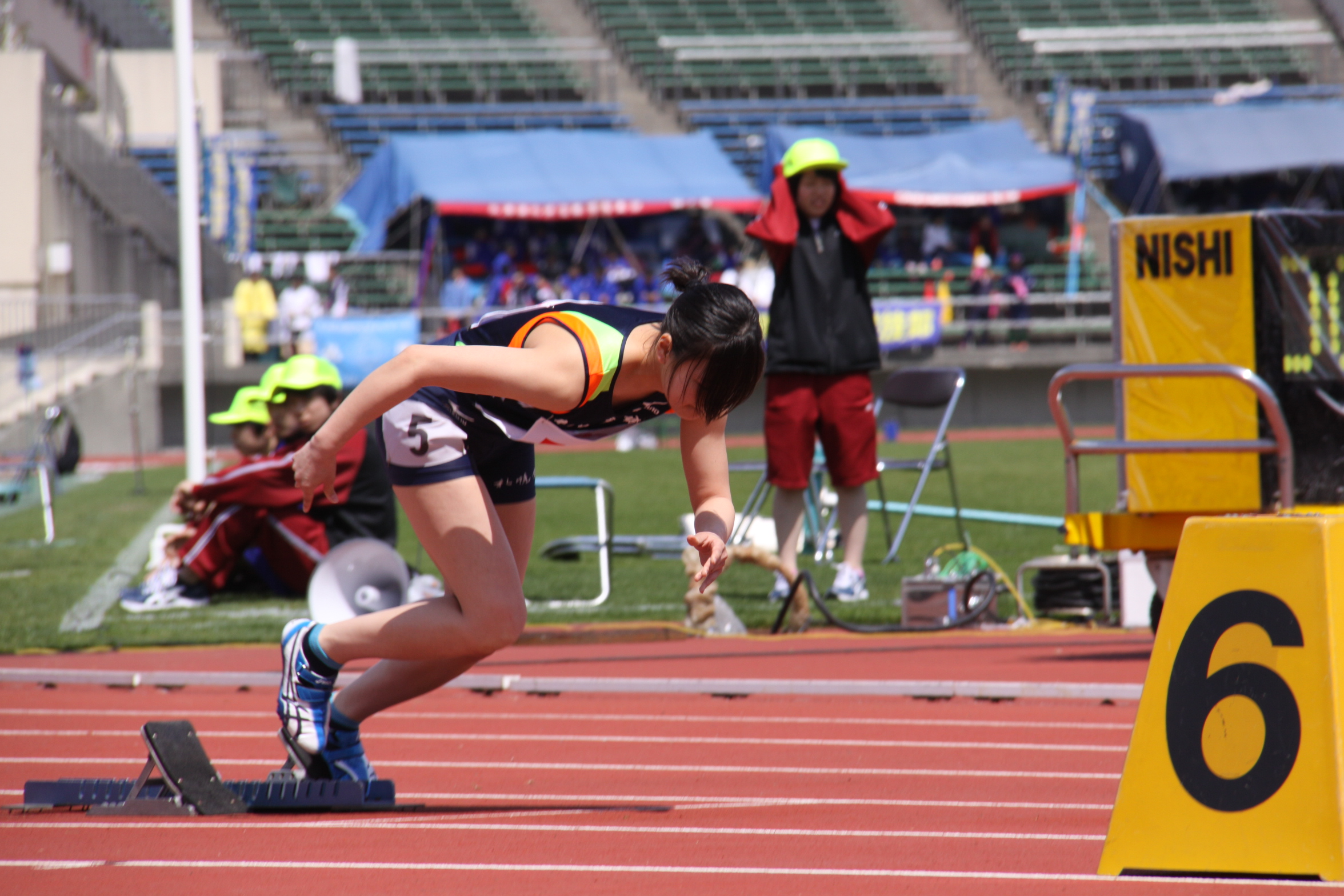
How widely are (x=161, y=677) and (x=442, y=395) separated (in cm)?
283

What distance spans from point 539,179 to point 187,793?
80.0 ft

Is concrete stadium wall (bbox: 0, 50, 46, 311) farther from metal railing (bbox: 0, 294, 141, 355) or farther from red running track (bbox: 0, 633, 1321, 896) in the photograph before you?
red running track (bbox: 0, 633, 1321, 896)

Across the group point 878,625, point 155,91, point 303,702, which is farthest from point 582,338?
point 155,91

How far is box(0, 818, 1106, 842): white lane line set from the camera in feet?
11.8

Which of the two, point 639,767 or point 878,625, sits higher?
point 639,767

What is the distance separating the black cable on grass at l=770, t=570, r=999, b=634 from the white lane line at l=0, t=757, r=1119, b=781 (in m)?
2.61

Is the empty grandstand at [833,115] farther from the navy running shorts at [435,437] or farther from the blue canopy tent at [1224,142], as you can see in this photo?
the navy running shorts at [435,437]

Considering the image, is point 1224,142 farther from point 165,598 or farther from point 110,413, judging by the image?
point 165,598

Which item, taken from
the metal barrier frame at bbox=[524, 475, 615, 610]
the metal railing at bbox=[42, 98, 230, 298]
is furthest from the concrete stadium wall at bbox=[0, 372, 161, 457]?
the metal barrier frame at bbox=[524, 475, 615, 610]

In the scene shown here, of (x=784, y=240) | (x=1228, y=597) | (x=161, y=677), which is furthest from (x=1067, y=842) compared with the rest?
(x=784, y=240)

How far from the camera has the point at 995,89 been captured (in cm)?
3497

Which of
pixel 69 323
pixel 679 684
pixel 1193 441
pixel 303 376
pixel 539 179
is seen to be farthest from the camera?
pixel 539 179

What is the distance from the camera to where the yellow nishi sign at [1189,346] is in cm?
680

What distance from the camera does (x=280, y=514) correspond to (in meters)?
8.31
